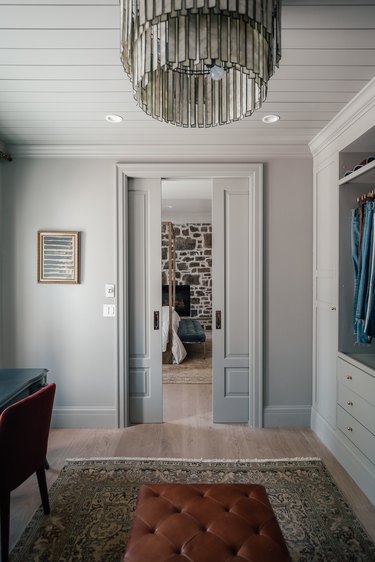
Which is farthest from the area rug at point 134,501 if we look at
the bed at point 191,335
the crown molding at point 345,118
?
the bed at point 191,335

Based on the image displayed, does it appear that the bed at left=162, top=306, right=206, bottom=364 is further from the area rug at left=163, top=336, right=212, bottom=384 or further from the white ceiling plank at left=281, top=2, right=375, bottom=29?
the white ceiling plank at left=281, top=2, right=375, bottom=29

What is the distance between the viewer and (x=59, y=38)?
5.29ft

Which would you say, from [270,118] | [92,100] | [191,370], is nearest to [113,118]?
[92,100]

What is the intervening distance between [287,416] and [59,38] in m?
3.20

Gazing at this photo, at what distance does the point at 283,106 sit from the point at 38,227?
2.26 meters

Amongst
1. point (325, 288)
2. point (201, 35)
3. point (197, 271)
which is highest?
point (201, 35)

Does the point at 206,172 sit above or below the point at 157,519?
above

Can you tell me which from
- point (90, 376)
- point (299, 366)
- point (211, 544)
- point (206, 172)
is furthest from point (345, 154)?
point (90, 376)

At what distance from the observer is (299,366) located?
3055 mm

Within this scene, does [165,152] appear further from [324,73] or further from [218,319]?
[218,319]

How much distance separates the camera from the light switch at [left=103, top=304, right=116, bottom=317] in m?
3.04

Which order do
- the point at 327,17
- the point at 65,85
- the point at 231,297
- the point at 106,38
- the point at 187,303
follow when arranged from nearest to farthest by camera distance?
the point at 327,17 < the point at 106,38 < the point at 65,85 < the point at 231,297 < the point at 187,303

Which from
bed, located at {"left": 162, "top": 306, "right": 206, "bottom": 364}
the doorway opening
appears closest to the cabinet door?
the doorway opening

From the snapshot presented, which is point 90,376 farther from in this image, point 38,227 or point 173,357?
point 173,357
